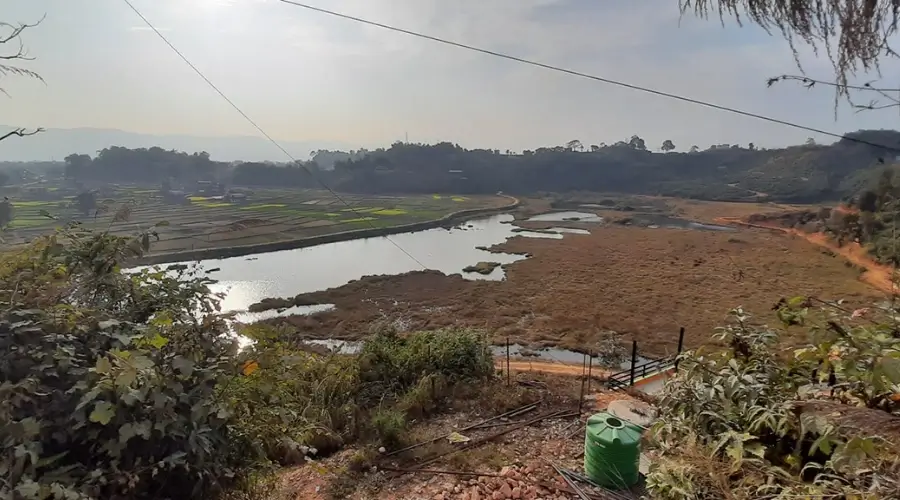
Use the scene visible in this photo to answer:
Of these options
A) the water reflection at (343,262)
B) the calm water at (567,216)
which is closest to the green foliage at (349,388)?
the water reflection at (343,262)

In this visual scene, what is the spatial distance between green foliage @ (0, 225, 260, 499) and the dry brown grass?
8373 millimetres

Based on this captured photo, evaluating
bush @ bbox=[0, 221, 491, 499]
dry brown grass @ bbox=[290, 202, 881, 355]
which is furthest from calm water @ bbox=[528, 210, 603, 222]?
bush @ bbox=[0, 221, 491, 499]

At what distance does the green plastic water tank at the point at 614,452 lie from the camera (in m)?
2.45

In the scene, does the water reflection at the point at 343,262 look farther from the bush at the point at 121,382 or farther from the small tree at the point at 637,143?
the small tree at the point at 637,143

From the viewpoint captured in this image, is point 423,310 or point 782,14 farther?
point 423,310

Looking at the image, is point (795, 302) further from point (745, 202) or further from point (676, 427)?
point (745, 202)

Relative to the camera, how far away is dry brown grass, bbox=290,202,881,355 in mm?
11141

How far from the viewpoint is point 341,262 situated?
62.3ft

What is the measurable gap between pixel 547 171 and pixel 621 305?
45.2 meters

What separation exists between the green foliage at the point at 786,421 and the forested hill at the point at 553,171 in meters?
28.6

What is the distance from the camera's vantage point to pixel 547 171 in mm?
56156

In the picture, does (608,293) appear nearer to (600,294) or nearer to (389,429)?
(600,294)

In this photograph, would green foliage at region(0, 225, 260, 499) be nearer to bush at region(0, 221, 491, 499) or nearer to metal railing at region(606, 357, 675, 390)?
bush at region(0, 221, 491, 499)

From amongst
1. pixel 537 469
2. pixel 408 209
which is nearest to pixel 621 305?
pixel 537 469
